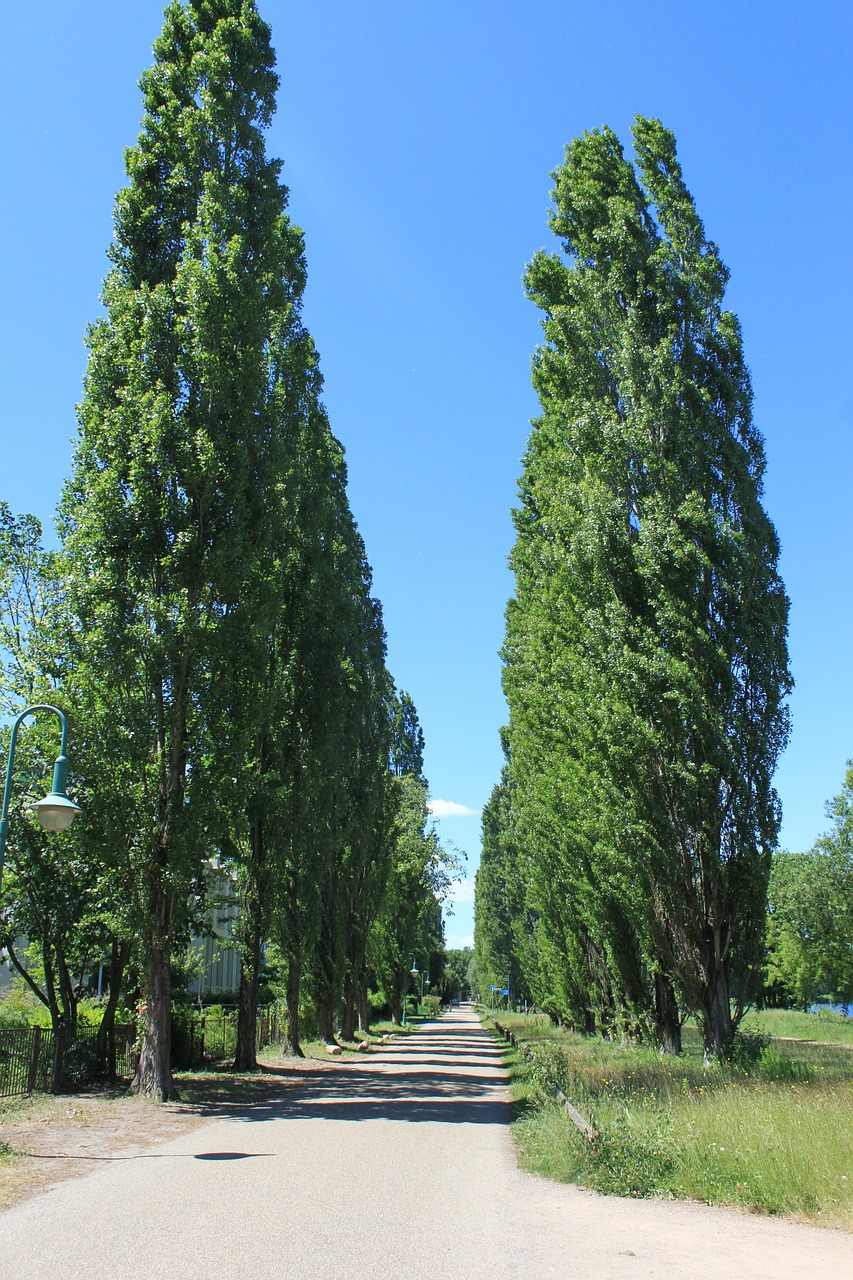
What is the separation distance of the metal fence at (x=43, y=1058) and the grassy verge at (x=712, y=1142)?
8.34 m

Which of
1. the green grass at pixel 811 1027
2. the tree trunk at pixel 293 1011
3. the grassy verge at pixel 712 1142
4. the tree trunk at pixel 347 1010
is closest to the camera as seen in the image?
the grassy verge at pixel 712 1142

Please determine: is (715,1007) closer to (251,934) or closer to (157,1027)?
(157,1027)

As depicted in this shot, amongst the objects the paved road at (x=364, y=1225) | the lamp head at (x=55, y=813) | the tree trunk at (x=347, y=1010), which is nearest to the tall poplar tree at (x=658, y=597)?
the paved road at (x=364, y=1225)

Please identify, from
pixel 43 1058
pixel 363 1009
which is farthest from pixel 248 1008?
pixel 363 1009

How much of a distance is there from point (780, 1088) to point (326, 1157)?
5.96m

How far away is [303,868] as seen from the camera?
23.0 m

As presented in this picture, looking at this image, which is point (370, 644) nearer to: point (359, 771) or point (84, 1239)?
point (359, 771)

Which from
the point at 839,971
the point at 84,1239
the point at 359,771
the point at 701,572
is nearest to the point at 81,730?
the point at 84,1239

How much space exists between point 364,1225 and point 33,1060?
10.4m

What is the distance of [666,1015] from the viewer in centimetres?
A: 1900

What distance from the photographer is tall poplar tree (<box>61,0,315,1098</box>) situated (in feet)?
47.0

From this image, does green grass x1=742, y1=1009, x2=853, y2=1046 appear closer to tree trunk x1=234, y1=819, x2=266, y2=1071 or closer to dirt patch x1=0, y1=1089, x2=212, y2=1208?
tree trunk x1=234, y1=819, x2=266, y2=1071

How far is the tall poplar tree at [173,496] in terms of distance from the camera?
1432 cm

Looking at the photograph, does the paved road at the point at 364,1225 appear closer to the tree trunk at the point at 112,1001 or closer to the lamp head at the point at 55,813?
the lamp head at the point at 55,813
